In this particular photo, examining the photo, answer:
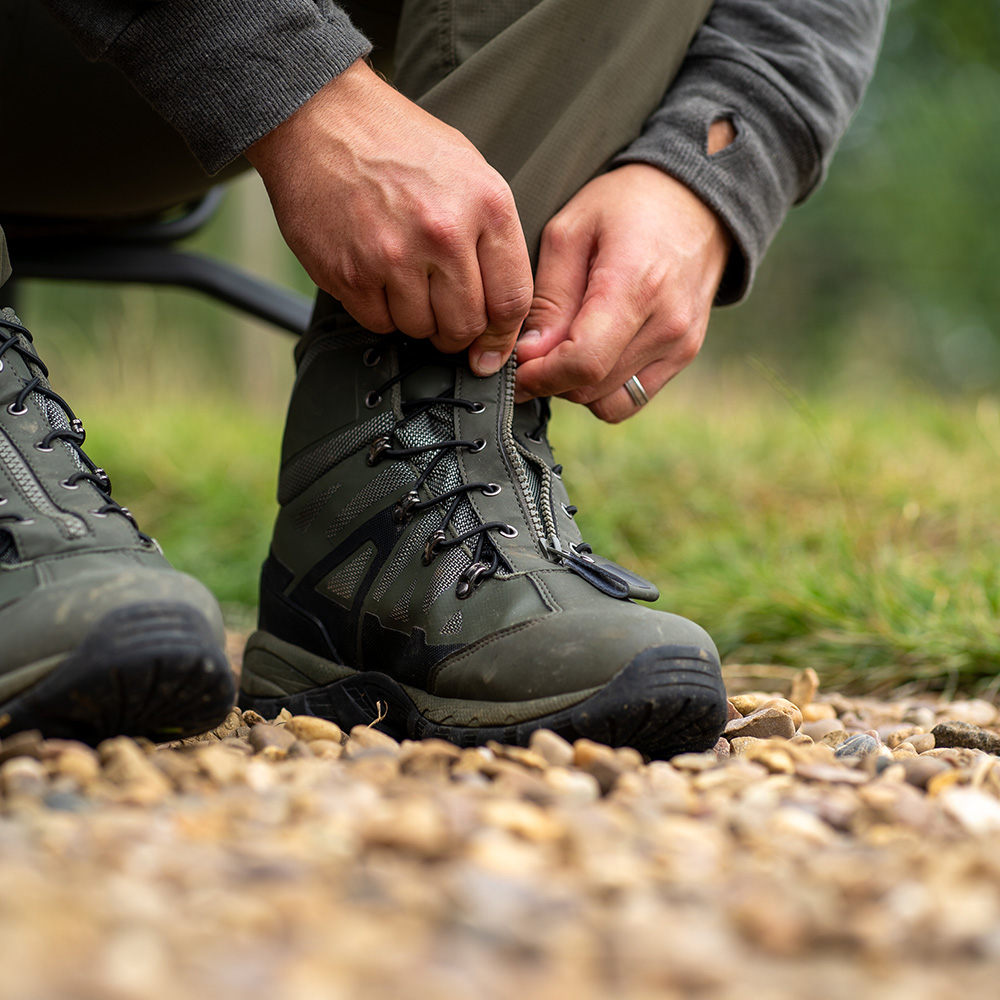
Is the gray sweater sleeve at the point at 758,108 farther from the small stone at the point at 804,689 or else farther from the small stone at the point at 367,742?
the small stone at the point at 367,742

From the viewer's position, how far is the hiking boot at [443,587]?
0.97 meters

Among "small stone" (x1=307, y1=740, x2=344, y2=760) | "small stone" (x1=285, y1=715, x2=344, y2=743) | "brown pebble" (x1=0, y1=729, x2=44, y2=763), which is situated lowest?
"small stone" (x1=285, y1=715, x2=344, y2=743)

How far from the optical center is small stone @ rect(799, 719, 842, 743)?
128 cm

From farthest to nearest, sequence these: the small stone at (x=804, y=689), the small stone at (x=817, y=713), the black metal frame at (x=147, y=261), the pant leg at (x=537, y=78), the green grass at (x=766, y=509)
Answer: the black metal frame at (x=147, y=261) < the green grass at (x=766, y=509) < the small stone at (x=804, y=689) < the small stone at (x=817, y=713) < the pant leg at (x=537, y=78)

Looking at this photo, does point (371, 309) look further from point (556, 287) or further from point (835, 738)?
point (835, 738)

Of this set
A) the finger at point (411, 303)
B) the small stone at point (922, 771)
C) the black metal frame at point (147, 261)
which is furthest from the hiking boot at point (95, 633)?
the black metal frame at point (147, 261)

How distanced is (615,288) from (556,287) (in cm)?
8

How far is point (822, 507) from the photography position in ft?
9.55

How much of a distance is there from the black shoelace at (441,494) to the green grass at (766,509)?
88 cm

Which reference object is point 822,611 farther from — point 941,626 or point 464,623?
point 464,623

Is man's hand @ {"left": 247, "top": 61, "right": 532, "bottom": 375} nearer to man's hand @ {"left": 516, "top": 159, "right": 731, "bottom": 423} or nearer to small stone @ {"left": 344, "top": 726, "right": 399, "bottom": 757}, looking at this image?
man's hand @ {"left": 516, "top": 159, "right": 731, "bottom": 423}

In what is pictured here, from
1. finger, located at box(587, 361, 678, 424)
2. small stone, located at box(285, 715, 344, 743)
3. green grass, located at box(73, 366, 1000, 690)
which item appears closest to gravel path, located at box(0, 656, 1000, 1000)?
small stone, located at box(285, 715, 344, 743)

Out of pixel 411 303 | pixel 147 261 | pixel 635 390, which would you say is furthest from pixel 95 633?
pixel 147 261

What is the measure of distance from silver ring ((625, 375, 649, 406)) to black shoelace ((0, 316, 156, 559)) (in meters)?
0.65
